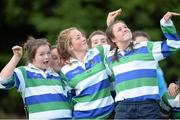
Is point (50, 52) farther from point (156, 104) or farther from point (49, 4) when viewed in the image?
point (49, 4)

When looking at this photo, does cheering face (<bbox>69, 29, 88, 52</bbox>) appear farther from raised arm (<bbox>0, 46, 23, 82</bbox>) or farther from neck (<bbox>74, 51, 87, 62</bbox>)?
raised arm (<bbox>0, 46, 23, 82</bbox>)

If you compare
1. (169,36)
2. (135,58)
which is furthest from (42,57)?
(169,36)

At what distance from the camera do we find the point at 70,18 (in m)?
13.4

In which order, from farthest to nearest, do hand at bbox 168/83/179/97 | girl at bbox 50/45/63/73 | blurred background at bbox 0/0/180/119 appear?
blurred background at bbox 0/0/180/119 → girl at bbox 50/45/63/73 → hand at bbox 168/83/179/97

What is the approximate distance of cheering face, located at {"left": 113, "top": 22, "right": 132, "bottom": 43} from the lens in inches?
Result: 262

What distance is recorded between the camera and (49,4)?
1423cm

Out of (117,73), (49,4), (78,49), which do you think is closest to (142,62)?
(117,73)

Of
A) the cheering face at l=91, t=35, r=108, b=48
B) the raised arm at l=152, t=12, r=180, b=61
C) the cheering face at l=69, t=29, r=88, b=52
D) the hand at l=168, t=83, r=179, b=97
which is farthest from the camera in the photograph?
the cheering face at l=91, t=35, r=108, b=48

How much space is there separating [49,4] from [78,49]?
7.44m

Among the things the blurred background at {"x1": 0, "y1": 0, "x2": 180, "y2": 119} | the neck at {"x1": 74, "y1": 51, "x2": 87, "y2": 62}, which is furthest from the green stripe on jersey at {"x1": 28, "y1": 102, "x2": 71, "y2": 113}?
the blurred background at {"x1": 0, "y1": 0, "x2": 180, "y2": 119}

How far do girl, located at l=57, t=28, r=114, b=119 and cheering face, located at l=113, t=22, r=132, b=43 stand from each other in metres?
0.23

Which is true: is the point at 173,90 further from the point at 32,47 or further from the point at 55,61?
the point at 32,47

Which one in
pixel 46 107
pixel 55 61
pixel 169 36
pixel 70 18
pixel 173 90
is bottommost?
pixel 46 107

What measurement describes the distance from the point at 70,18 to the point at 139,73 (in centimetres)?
701
